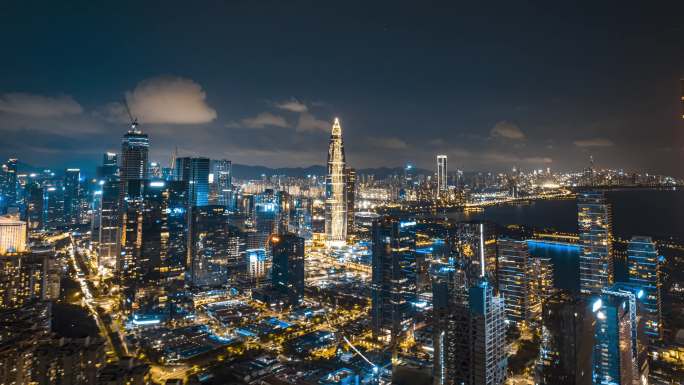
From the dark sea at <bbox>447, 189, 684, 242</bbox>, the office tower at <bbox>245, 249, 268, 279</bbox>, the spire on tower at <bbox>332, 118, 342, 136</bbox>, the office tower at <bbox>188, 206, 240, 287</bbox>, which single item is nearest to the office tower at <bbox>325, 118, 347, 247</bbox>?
the spire on tower at <bbox>332, 118, 342, 136</bbox>

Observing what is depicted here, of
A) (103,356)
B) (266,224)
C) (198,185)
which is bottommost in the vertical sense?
(103,356)

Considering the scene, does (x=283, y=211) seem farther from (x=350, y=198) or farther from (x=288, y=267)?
(x=288, y=267)

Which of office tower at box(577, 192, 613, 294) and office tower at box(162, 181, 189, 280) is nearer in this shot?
office tower at box(577, 192, 613, 294)

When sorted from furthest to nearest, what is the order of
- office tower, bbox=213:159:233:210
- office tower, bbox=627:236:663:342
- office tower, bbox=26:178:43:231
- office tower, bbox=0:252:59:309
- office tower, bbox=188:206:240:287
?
1. office tower, bbox=213:159:233:210
2. office tower, bbox=26:178:43:231
3. office tower, bbox=188:206:240:287
4. office tower, bbox=0:252:59:309
5. office tower, bbox=627:236:663:342

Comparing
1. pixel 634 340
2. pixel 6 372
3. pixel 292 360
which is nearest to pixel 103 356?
pixel 6 372

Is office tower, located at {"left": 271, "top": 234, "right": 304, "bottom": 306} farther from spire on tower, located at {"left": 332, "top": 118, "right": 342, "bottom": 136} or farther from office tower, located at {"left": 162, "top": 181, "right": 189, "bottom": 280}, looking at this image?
spire on tower, located at {"left": 332, "top": 118, "right": 342, "bottom": 136}

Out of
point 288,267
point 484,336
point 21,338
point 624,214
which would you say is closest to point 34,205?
point 288,267

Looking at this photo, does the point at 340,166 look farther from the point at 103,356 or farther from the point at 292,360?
the point at 103,356
